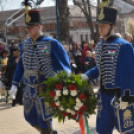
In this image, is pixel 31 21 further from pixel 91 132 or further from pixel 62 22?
pixel 62 22

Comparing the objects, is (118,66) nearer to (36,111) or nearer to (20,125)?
(36,111)

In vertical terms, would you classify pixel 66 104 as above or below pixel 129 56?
below

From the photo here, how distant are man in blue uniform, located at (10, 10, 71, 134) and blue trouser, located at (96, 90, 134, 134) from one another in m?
0.93

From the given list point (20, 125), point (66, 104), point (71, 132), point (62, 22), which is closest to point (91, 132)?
point (71, 132)

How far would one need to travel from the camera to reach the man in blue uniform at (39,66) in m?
4.34

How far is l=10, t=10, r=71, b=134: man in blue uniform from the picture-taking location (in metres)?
4.34

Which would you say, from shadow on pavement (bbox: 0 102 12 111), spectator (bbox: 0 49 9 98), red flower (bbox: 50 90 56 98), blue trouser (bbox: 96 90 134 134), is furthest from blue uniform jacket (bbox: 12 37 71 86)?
spectator (bbox: 0 49 9 98)

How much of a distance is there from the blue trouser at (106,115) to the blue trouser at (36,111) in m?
0.98

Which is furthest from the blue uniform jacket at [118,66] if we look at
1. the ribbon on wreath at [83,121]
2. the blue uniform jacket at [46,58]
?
the blue uniform jacket at [46,58]

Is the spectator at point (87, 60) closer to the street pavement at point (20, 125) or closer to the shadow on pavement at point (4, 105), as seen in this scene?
the shadow on pavement at point (4, 105)

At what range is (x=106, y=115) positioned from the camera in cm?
355

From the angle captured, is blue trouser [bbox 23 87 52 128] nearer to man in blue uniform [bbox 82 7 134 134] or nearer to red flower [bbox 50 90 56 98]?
red flower [bbox 50 90 56 98]

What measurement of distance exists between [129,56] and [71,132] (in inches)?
105

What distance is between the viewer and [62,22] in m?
13.5
